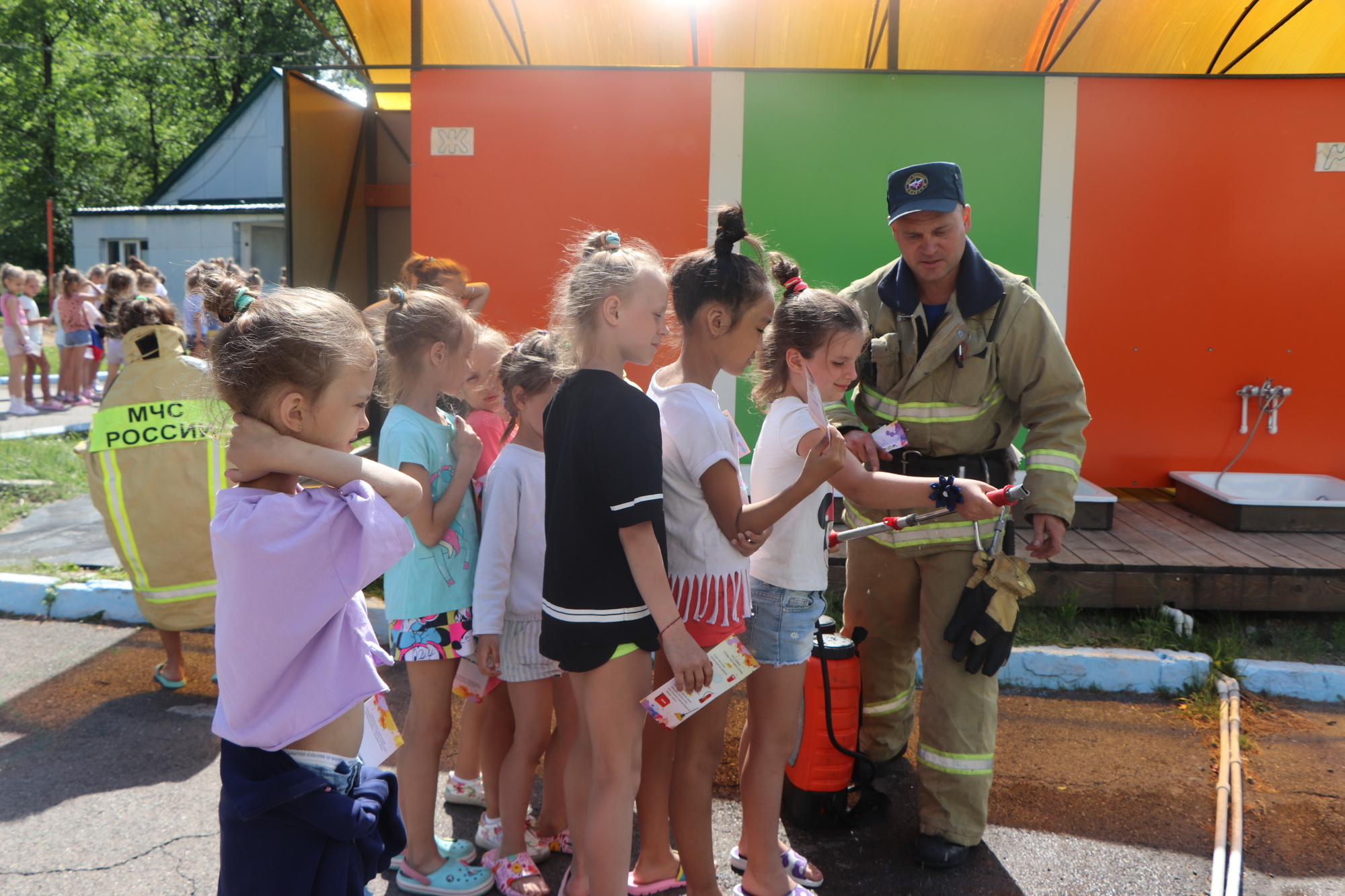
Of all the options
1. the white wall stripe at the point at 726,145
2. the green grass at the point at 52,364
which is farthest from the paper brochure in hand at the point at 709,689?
the green grass at the point at 52,364

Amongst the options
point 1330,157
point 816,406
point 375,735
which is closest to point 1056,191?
point 1330,157

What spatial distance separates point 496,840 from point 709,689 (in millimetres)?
1130

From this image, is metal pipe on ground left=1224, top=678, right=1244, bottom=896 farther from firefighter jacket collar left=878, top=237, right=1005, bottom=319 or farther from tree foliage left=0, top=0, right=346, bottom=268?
tree foliage left=0, top=0, right=346, bottom=268

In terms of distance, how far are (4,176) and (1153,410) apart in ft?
119

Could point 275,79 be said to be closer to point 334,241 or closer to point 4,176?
point 4,176

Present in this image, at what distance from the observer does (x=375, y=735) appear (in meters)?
1.81

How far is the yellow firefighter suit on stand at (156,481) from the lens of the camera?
13.0 ft

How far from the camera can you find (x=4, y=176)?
3017 cm

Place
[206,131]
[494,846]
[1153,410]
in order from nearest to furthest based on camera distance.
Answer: [494,846] < [1153,410] < [206,131]

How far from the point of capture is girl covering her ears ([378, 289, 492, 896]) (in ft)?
8.44

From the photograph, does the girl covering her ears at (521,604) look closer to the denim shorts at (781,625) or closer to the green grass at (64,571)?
the denim shorts at (781,625)

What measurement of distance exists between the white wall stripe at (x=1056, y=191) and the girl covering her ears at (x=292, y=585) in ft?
18.0

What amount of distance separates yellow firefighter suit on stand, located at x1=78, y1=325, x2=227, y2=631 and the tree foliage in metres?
28.8

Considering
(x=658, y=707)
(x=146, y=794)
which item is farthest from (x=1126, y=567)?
(x=146, y=794)
